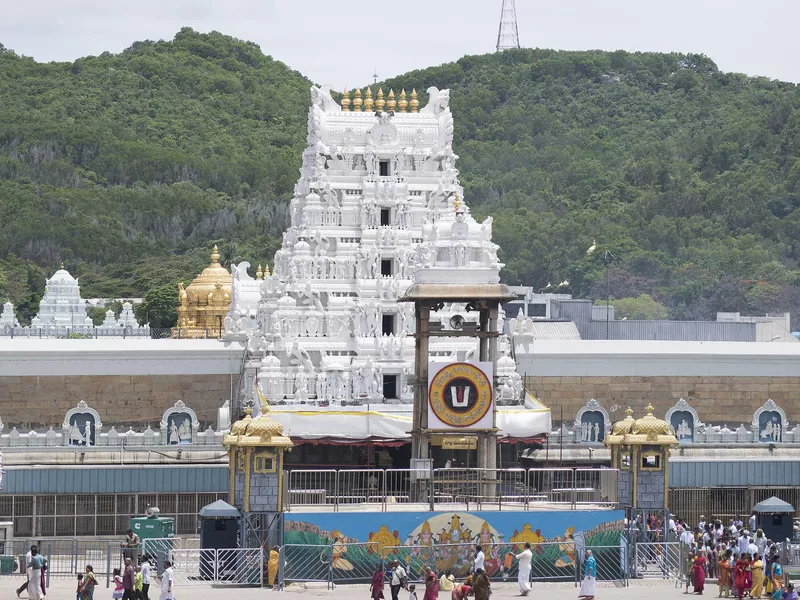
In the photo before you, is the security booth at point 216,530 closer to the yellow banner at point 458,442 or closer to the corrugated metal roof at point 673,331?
the yellow banner at point 458,442

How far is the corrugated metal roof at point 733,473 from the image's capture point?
57.0 m

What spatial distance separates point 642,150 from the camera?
164 m

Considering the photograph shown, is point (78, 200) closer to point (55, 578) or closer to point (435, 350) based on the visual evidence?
point (435, 350)

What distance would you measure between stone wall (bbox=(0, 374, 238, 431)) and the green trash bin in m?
21.7

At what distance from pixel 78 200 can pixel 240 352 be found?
90.5 metres

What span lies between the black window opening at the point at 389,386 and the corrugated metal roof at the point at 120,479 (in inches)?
381

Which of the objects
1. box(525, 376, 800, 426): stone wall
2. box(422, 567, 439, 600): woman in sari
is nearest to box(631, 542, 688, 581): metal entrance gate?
box(422, 567, 439, 600): woman in sari

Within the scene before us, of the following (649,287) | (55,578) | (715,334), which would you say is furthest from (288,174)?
(55,578)

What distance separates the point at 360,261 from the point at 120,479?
1328 cm

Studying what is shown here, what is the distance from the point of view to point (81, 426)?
220ft

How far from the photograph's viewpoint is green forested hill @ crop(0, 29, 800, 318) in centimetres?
13775

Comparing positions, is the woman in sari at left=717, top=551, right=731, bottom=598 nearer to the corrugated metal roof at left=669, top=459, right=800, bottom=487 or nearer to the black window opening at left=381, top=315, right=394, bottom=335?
the corrugated metal roof at left=669, top=459, right=800, bottom=487

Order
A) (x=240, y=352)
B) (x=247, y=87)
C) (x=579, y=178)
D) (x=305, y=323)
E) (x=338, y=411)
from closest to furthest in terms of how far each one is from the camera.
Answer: (x=338, y=411), (x=305, y=323), (x=240, y=352), (x=579, y=178), (x=247, y=87)

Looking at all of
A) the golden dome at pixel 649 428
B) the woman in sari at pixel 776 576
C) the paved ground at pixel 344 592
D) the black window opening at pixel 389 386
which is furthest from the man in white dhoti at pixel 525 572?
the black window opening at pixel 389 386
